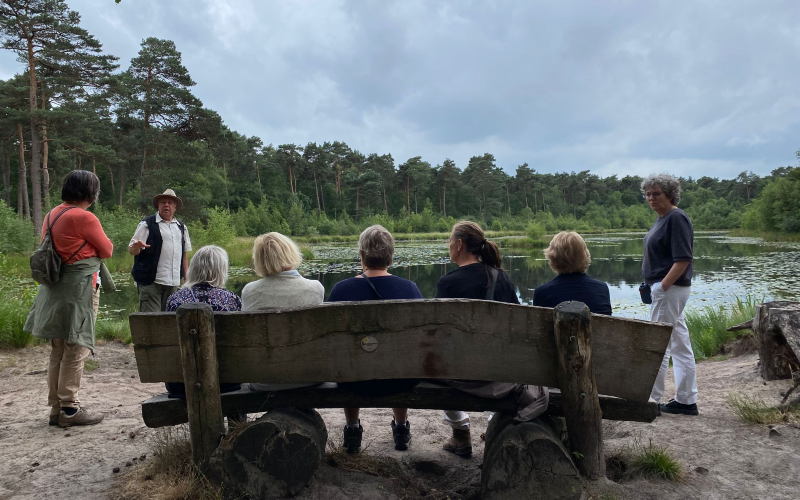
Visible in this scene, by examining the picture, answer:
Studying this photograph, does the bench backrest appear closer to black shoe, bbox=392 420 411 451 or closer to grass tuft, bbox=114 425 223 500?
grass tuft, bbox=114 425 223 500

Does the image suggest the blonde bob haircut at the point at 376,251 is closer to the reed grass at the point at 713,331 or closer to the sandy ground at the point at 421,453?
the sandy ground at the point at 421,453

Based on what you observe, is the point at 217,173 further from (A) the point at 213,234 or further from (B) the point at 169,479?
(B) the point at 169,479

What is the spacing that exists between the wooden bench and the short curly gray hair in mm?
1938

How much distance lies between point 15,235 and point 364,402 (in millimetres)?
20390

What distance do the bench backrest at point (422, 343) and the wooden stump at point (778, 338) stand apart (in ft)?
8.01

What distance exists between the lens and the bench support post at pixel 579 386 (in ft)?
6.35

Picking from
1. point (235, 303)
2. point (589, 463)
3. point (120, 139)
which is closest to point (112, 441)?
point (235, 303)

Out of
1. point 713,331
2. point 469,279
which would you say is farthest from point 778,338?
point 469,279

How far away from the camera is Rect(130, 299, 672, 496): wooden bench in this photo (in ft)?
6.47

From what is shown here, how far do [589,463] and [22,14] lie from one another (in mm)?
24375

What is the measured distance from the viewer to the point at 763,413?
3127 mm

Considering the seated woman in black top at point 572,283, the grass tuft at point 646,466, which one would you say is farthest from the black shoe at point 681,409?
the seated woman in black top at point 572,283

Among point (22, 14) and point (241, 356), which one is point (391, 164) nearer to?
point (22, 14)

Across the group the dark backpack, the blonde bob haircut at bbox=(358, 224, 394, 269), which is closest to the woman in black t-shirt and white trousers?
the blonde bob haircut at bbox=(358, 224, 394, 269)
